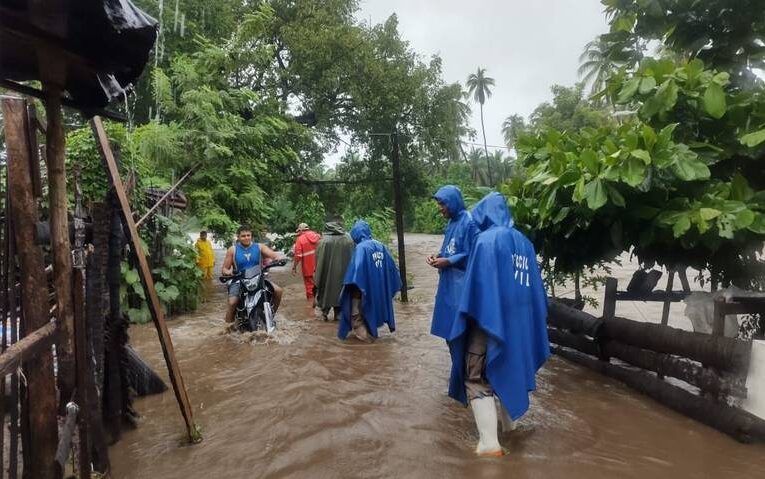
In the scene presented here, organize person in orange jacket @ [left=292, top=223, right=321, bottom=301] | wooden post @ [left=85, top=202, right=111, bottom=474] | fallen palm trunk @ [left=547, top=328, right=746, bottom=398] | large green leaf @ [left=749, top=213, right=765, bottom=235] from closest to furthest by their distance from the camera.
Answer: wooden post @ [left=85, top=202, right=111, bottom=474], large green leaf @ [left=749, top=213, right=765, bottom=235], fallen palm trunk @ [left=547, top=328, right=746, bottom=398], person in orange jacket @ [left=292, top=223, right=321, bottom=301]

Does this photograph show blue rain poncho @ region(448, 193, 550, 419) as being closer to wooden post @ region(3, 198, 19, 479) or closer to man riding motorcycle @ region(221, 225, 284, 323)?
wooden post @ region(3, 198, 19, 479)

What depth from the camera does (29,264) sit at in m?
2.98

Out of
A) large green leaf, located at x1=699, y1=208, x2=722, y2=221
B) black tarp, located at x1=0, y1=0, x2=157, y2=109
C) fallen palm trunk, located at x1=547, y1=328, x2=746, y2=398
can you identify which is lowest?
fallen palm trunk, located at x1=547, y1=328, x2=746, y2=398

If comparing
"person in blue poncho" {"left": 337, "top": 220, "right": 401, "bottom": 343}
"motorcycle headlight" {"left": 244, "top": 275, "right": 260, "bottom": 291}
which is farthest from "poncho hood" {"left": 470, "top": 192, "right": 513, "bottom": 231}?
"motorcycle headlight" {"left": 244, "top": 275, "right": 260, "bottom": 291}

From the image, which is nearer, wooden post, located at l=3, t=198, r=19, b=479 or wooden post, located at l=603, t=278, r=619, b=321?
wooden post, located at l=3, t=198, r=19, b=479

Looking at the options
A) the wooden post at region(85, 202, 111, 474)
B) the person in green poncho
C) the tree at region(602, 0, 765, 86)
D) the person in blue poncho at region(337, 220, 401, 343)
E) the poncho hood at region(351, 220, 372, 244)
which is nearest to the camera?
the wooden post at region(85, 202, 111, 474)

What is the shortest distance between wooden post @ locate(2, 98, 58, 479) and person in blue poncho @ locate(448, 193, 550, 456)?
8.29 feet

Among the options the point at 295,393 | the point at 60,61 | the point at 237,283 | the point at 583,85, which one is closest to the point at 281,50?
the point at 237,283

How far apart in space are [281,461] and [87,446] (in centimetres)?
130

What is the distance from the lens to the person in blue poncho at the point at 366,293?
812 cm

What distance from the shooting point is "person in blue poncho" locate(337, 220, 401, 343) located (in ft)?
26.7

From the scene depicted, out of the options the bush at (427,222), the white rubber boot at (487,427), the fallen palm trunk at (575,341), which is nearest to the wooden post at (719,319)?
the fallen palm trunk at (575,341)

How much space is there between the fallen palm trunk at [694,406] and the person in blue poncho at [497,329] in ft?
4.79

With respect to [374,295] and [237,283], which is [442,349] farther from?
[237,283]
